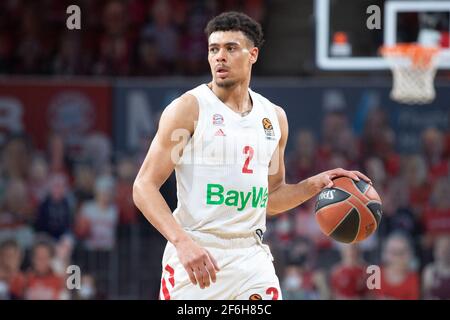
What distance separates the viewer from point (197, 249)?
5.11 m

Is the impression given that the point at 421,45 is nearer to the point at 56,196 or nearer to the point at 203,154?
the point at 56,196

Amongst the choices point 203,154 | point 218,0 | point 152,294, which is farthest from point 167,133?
point 218,0

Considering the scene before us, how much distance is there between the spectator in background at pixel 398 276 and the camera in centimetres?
1116

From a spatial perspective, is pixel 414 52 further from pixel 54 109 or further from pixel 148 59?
pixel 54 109

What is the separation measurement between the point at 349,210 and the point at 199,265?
1182mm

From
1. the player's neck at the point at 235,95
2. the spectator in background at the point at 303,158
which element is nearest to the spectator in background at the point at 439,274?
the spectator in background at the point at 303,158

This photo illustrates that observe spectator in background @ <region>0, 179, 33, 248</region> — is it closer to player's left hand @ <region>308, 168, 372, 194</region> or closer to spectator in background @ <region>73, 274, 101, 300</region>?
spectator in background @ <region>73, 274, 101, 300</region>

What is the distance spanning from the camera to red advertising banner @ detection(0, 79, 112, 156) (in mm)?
13523

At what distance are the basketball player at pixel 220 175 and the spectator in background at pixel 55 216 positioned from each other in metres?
6.90

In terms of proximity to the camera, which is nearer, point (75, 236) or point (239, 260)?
point (239, 260)

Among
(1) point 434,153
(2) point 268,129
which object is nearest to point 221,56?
(2) point 268,129

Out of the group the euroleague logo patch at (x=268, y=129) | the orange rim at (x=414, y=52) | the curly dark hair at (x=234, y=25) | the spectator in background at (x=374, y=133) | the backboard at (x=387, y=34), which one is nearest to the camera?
the curly dark hair at (x=234, y=25)

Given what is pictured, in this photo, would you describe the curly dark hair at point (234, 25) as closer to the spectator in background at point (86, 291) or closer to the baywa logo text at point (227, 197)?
the baywa logo text at point (227, 197)

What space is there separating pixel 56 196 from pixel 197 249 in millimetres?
7767
